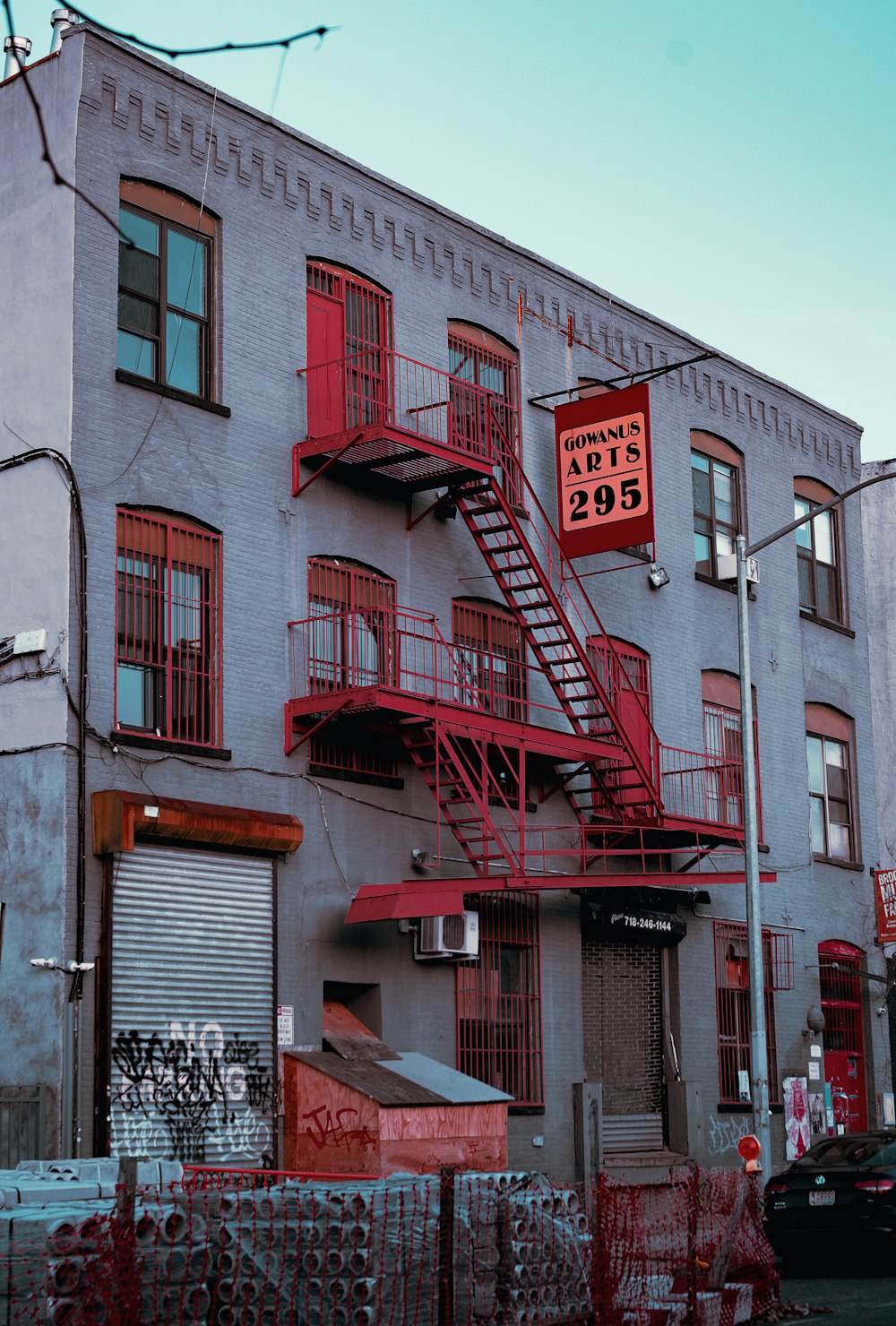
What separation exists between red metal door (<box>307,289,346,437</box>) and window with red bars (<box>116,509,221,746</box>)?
2.67 m

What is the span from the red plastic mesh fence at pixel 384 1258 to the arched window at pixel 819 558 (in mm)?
19076

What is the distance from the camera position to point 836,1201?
1744 centimetres

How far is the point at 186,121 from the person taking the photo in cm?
2119

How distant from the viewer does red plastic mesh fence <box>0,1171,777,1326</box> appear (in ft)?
31.4

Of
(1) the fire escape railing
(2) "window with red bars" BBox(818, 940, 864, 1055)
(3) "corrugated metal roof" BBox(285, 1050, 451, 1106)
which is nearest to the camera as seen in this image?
(3) "corrugated metal roof" BBox(285, 1050, 451, 1106)

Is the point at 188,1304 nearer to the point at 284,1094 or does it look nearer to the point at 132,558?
the point at 284,1094

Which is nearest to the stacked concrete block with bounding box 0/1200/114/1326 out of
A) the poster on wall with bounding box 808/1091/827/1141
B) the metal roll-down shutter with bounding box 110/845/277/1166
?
the metal roll-down shutter with bounding box 110/845/277/1166

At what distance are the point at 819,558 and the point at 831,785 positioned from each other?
4.28 m

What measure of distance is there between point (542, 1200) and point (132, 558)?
9763mm

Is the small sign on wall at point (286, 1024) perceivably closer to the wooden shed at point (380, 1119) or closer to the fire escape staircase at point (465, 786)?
the wooden shed at point (380, 1119)

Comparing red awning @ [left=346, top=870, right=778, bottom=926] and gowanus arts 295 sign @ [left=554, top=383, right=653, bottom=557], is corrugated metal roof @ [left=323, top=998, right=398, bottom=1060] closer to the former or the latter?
red awning @ [left=346, top=870, right=778, bottom=926]

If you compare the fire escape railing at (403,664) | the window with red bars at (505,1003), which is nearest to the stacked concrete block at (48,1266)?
the fire escape railing at (403,664)

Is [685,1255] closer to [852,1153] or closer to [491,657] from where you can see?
[852,1153]

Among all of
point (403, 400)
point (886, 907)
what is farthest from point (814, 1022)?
point (403, 400)
